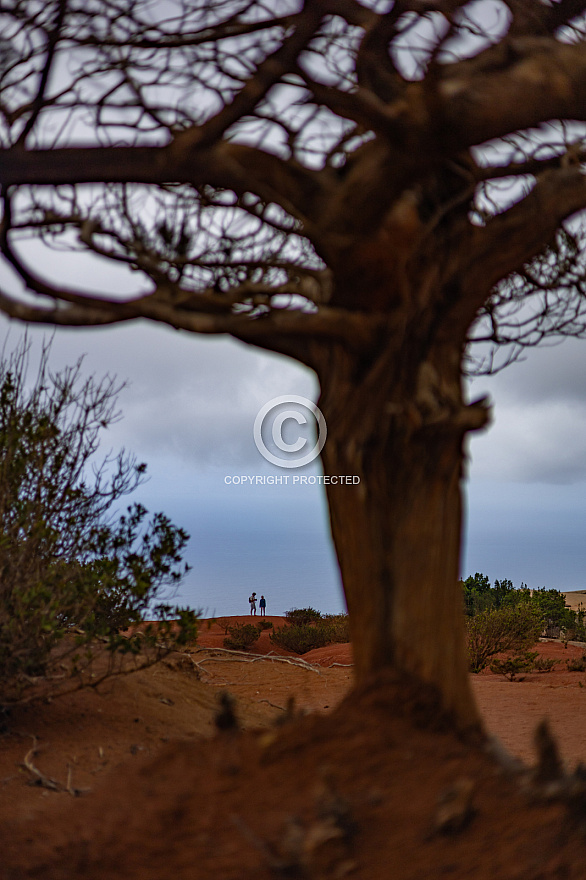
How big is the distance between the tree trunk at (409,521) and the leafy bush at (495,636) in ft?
40.2

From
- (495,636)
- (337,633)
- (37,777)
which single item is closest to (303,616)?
(337,633)

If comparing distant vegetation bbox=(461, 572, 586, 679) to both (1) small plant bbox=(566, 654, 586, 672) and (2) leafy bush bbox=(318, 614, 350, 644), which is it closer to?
→ (1) small plant bbox=(566, 654, 586, 672)

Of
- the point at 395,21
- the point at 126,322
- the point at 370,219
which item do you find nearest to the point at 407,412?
the point at 370,219

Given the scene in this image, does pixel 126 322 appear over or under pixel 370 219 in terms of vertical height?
under

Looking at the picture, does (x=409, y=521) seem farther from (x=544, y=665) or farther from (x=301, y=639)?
(x=301, y=639)

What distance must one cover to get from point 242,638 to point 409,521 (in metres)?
13.4

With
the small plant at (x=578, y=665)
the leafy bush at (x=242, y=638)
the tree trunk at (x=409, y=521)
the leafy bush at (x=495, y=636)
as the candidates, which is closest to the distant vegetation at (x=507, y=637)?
the leafy bush at (x=495, y=636)

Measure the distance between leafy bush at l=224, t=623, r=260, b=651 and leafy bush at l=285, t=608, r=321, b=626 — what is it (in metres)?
5.57

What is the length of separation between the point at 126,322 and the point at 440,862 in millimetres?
2691

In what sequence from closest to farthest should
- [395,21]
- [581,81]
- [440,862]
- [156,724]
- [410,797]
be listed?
1. [440,862]
2. [410,797]
3. [581,81]
4. [395,21]
5. [156,724]

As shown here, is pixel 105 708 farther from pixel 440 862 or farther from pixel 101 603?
Answer: pixel 440 862

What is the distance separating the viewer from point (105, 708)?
252 inches

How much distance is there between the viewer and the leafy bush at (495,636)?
15.1 metres

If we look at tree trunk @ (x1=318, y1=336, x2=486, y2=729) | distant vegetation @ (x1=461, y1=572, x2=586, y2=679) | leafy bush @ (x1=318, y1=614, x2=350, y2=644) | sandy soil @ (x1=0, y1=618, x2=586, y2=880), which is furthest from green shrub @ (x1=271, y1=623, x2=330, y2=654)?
A: tree trunk @ (x1=318, y1=336, x2=486, y2=729)
